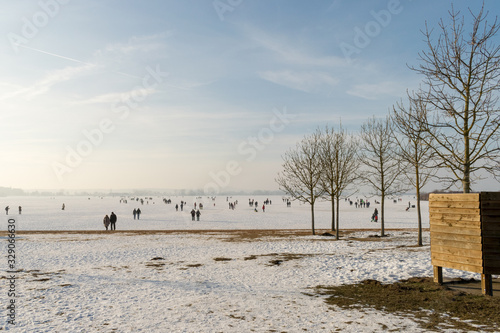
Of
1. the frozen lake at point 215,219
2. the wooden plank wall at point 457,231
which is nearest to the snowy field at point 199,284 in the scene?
the wooden plank wall at point 457,231

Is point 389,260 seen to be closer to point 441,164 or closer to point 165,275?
point 441,164

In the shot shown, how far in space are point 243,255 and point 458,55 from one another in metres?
12.3

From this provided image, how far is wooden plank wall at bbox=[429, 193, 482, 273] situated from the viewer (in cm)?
936

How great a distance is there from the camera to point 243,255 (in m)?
17.0

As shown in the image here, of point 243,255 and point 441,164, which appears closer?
point 441,164

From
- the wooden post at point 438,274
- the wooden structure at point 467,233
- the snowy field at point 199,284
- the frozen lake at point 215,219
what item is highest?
the wooden structure at point 467,233

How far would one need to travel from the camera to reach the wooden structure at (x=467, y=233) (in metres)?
9.16

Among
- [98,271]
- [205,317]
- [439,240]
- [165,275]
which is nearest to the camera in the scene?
[205,317]

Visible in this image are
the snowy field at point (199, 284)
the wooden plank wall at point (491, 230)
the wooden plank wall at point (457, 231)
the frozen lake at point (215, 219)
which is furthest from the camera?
the frozen lake at point (215, 219)

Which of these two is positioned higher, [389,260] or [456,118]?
[456,118]

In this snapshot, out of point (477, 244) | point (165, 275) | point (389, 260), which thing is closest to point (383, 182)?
point (389, 260)

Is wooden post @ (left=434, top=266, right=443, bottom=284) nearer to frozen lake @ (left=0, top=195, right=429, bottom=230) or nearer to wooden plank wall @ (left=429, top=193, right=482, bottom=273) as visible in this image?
wooden plank wall @ (left=429, top=193, right=482, bottom=273)

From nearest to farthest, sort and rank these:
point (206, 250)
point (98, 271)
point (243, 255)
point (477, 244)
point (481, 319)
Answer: point (481, 319) < point (477, 244) < point (98, 271) < point (243, 255) < point (206, 250)

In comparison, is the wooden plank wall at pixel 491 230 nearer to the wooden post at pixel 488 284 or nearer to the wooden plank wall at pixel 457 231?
the wooden plank wall at pixel 457 231
